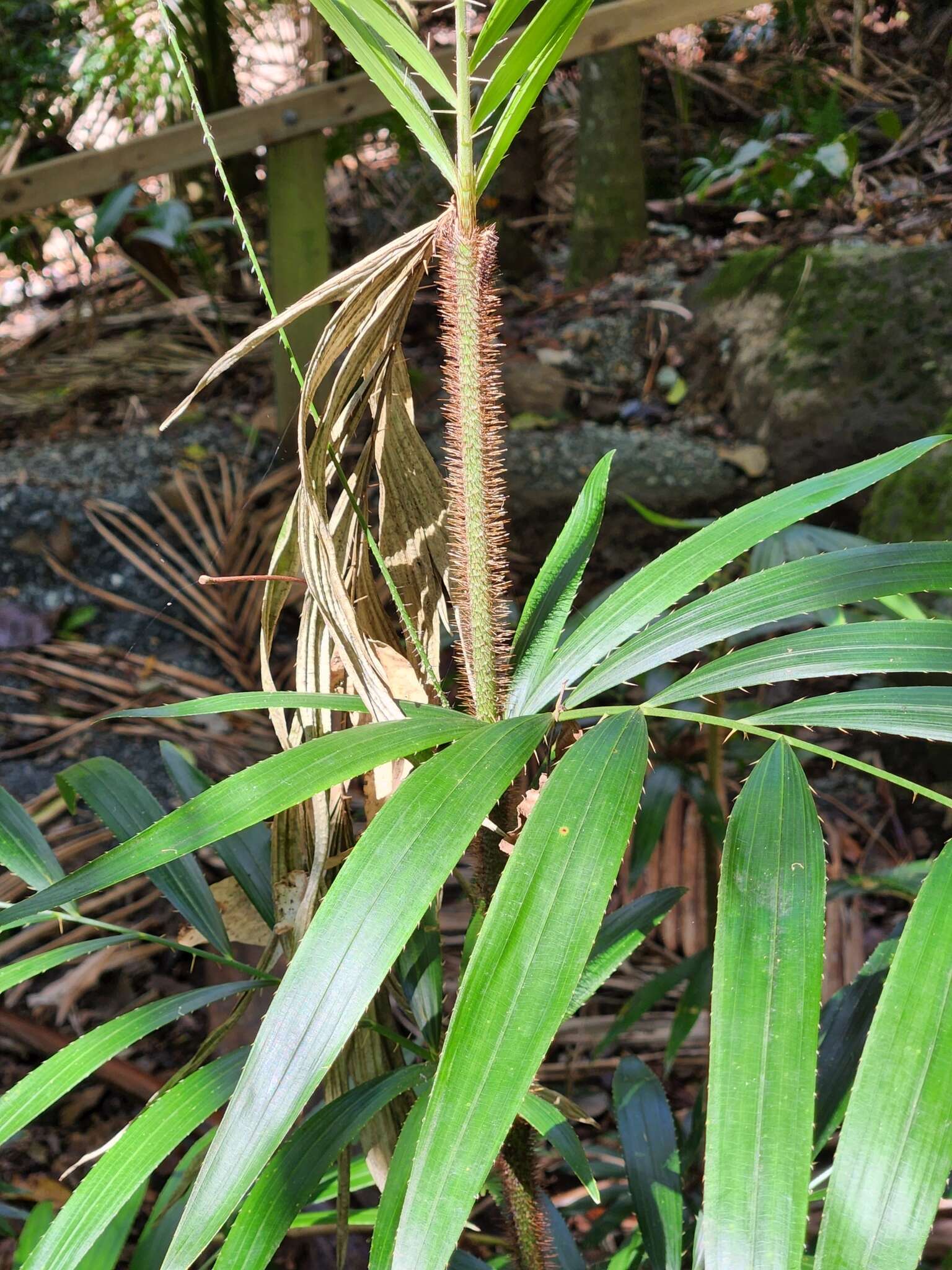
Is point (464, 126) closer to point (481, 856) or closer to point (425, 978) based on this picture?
point (481, 856)

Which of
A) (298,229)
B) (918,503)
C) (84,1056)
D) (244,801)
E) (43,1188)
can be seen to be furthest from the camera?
(298,229)

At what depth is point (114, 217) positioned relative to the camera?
212 cm

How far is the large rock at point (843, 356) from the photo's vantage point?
2.21 m

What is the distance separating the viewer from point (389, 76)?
47cm

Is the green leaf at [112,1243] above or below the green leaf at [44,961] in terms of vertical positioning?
below

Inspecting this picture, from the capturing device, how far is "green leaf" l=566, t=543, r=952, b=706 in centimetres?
53

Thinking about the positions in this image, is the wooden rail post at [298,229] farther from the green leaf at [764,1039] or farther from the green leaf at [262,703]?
the green leaf at [764,1039]

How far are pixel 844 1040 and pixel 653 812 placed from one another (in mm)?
424

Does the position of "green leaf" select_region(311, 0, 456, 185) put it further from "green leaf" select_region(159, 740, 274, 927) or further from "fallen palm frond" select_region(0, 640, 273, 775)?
"fallen palm frond" select_region(0, 640, 273, 775)

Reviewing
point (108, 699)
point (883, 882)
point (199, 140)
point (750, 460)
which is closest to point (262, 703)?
point (883, 882)

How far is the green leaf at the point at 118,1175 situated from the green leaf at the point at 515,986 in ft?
0.72

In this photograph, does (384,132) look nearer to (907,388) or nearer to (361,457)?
(907,388)

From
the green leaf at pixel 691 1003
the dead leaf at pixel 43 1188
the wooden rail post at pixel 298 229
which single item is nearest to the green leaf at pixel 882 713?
the green leaf at pixel 691 1003

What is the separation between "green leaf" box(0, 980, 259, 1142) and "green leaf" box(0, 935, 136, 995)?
0.04 meters
